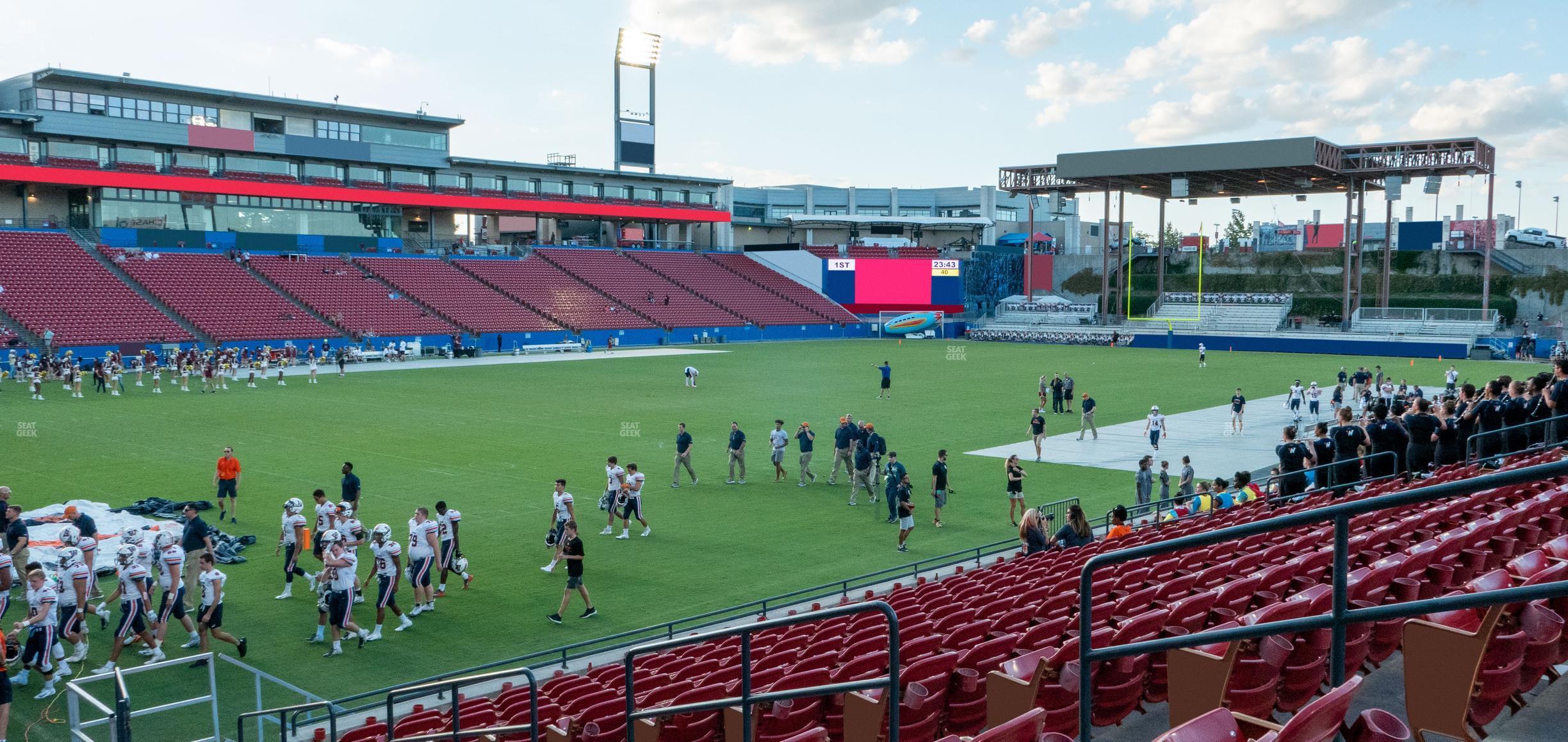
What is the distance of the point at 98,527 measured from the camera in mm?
17969

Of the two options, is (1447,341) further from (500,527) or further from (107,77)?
(107,77)

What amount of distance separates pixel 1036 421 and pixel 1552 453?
1461cm

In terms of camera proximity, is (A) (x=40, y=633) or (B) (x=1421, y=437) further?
(B) (x=1421, y=437)

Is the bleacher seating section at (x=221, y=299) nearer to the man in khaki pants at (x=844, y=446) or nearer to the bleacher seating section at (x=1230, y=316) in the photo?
the man in khaki pants at (x=844, y=446)

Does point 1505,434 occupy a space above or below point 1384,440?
above

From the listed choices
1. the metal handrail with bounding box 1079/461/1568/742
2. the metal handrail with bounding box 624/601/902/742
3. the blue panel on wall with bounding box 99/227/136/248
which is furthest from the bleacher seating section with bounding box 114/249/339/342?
the metal handrail with bounding box 1079/461/1568/742

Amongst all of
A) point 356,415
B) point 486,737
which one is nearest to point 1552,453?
point 486,737

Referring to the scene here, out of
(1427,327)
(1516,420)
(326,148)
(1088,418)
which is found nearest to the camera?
(1516,420)

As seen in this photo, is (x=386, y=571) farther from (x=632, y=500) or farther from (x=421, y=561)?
(x=632, y=500)

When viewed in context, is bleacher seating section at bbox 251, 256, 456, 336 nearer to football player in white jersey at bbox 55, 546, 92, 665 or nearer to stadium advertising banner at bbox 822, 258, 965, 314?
stadium advertising banner at bbox 822, 258, 965, 314

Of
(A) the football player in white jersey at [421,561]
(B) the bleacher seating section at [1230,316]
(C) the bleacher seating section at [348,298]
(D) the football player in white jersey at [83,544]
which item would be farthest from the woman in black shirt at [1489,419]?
(B) the bleacher seating section at [1230,316]

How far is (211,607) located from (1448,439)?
15.8 meters

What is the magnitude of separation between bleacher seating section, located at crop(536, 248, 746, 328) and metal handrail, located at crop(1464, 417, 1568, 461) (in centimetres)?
5910

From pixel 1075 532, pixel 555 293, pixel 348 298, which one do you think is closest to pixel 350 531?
pixel 1075 532
